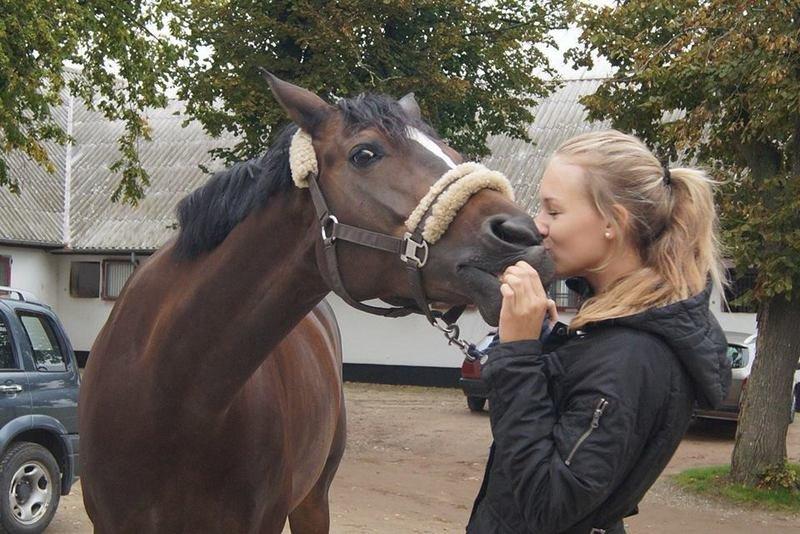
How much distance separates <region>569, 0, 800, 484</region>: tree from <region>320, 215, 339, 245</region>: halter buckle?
673 centimetres

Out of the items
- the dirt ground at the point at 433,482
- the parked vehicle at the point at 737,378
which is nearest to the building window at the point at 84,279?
the dirt ground at the point at 433,482

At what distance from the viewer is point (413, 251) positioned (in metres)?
2.27

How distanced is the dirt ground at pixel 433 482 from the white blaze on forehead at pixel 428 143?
19.0 ft

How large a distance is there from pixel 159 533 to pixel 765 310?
823 cm

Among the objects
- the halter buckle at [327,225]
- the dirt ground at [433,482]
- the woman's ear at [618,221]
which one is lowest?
the dirt ground at [433,482]

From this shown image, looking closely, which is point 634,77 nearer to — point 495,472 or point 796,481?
point 796,481

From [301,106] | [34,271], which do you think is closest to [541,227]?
[301,106]

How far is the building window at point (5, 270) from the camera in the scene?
73.1ft

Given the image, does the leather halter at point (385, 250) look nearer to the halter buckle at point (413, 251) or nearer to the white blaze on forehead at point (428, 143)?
the halter buckle at point (413, 251)

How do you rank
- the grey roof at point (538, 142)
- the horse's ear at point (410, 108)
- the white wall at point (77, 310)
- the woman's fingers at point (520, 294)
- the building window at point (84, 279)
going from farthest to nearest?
the building window at point (84, 279)
the white wall at point (77, 310)
the grey roof at point (538, 142)
the horse's ear at point (410, 108)
the woman's fingers at point (520, 294)

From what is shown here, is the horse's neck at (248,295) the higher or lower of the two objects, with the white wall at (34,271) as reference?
higher

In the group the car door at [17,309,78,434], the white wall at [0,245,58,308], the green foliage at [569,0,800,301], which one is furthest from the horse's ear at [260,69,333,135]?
the white wall at [0,245,58,308]

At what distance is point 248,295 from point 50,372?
15.9 feet

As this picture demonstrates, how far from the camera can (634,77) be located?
9484 millimetres
